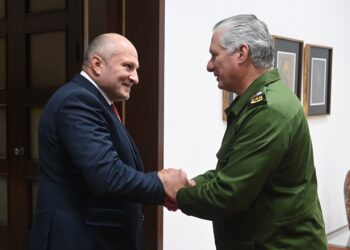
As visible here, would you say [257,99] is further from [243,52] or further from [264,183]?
[264,183]

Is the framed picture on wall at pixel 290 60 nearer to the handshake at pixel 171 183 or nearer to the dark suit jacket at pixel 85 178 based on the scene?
the handshake at pixel 171 183

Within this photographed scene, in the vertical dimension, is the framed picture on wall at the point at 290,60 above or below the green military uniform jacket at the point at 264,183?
above

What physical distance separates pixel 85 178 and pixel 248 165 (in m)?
0.52

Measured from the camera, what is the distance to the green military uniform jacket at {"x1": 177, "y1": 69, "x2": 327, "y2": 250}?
142cm

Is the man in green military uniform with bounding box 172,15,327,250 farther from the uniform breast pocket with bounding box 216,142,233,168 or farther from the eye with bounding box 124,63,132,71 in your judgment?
the eye with bounding box 124,63,132,71

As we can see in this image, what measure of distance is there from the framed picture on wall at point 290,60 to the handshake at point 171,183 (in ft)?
6.01

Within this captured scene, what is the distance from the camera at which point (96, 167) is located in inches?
57.7

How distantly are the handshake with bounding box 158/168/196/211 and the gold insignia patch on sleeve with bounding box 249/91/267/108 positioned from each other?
41cm

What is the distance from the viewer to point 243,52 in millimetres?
1504

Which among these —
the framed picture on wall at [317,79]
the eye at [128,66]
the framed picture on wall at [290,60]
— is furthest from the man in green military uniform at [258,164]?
the framed picture on wall at [317,79]

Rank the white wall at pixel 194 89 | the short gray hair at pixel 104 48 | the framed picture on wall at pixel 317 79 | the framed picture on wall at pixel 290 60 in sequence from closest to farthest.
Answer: the short gray hair at pixel 104 48
the white wall at pixel 194 89
the framed picture on wall at pixel 290 60
the framed picture on wall at pixel 317 79

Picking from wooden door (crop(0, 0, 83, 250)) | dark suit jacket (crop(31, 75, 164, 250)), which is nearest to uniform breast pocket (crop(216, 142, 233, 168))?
dark suit jacket (crop(31, 75, 164, 250))

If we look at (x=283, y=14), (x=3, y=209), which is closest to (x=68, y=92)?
(x=283, y=14)

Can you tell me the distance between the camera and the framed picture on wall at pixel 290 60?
3.34 meters
